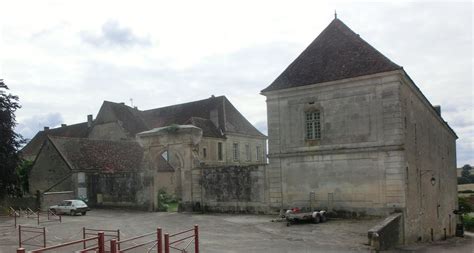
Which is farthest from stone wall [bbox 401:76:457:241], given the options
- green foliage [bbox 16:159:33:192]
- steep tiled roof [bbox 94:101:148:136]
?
steep tiled roof [bbox 94:101:148:136]

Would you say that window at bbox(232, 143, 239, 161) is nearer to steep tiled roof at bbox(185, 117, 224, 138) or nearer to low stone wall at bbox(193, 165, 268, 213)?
steep tiled roof at bbox(185, 117, 224, 138)

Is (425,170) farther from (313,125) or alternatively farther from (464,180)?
(464,180)

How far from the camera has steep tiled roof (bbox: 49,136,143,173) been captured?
3059cm

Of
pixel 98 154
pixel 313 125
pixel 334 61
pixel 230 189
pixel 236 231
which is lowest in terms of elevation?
pixel 236 231

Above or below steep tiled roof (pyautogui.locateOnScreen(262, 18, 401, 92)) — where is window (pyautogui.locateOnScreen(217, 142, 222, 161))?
below

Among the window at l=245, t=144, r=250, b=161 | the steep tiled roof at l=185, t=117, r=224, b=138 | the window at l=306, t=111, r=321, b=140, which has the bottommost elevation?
the window at l=245, t=144, r=250, b=161

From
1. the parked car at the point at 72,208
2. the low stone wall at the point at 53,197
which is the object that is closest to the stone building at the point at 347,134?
the parked car at the point at 72,208

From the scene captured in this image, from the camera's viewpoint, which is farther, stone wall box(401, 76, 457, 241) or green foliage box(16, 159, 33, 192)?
green foliage box(16, 159, 33, 192)

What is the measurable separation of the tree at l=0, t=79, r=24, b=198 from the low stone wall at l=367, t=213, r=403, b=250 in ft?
76.9

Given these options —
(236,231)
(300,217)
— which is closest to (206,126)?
(300,217)

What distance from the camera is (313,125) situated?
20891mm

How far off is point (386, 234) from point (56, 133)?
50125mm

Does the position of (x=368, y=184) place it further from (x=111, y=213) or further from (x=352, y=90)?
(x=111, y=213)

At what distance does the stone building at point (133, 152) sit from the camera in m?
26.4
